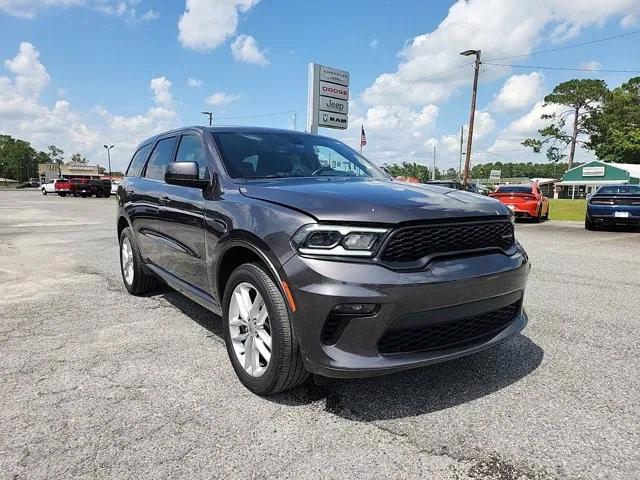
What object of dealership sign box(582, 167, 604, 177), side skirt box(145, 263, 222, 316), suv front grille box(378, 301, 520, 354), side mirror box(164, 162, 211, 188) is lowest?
side skirt box(145, 263, 222, 316)

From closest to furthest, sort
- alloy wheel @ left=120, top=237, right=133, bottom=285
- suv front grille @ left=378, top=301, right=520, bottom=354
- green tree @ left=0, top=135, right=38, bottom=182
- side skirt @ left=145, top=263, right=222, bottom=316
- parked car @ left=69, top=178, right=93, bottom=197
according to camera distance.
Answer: suv front grille @ left=378, top=301, right=520, bottom=354 → side skirt @ left=145, top=263, right=222, bottom=316 → alloy wheel @ left=120, top=237, right=133, bottom=285 → parked car @ left=69, top=178, right=93, bottom=197 → green tree @ left=0, top=135, right=38, bottom=182

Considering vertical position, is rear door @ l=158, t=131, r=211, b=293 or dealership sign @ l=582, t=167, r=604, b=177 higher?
dealership sign @ l=582, t=167, r=604, b=177

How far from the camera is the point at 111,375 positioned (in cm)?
325

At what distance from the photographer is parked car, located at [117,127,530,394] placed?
246cm

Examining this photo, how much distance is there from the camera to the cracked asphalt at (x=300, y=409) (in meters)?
2.25

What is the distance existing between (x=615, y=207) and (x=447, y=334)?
13160mm

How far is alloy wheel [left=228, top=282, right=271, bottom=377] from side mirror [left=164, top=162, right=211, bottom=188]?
90cm

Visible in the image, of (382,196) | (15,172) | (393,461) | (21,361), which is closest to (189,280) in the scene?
(21,361)

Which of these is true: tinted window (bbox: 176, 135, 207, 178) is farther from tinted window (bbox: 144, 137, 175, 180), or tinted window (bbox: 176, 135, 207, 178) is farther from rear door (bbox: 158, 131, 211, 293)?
tinted window (bbox: 144, 137, 175, 180)

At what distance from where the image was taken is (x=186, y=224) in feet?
12.5

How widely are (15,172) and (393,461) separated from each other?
479 ft

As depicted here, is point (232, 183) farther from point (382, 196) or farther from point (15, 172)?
point (15, 172)

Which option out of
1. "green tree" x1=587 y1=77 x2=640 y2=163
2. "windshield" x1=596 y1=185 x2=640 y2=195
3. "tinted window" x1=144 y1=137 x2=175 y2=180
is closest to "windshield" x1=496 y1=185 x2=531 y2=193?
"windshield" x1=596 y1=185 x2=640 y2=195

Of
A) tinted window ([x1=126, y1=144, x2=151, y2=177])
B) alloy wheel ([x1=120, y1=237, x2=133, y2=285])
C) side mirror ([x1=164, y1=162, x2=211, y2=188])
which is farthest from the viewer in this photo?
alloy wheel ([x1=120, y1=237, x2=133, y2=285])
